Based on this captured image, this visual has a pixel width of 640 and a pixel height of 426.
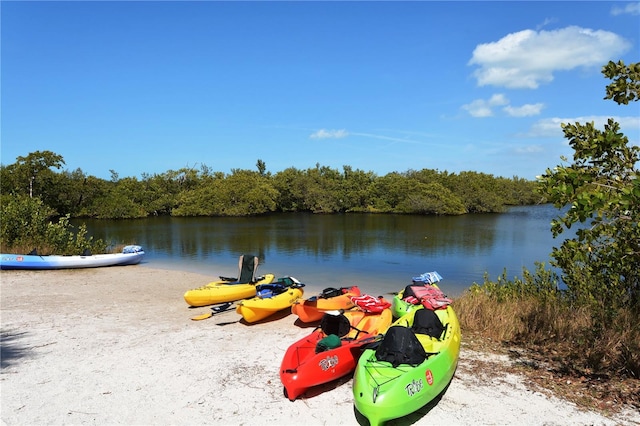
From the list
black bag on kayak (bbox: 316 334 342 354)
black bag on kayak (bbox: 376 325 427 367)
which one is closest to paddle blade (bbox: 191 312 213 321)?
black bag on kayak (bbox: 316 334 342 354)

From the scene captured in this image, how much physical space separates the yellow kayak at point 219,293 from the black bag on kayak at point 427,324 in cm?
537

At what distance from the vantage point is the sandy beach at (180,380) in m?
4.91

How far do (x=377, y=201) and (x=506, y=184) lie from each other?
29.1 metres

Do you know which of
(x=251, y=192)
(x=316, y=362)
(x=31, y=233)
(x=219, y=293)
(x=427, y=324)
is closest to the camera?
(x=316, y=362)

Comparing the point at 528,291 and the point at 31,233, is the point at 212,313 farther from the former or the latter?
the point at 31,233

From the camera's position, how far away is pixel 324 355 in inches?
221

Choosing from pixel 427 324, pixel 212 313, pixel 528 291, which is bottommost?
pixel 212 313

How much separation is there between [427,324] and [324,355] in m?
1.84

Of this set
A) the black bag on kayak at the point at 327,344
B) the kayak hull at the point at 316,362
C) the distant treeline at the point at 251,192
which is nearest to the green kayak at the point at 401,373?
the kayak hull at the point at 316,362

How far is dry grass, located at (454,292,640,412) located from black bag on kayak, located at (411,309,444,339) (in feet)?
3.48

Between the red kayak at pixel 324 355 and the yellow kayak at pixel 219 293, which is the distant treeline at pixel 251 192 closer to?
the yellow kayak at pixel 219 293

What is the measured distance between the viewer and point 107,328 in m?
8.27

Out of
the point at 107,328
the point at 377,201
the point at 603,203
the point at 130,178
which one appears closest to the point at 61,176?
the point at 130,178

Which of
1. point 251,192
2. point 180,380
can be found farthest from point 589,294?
point 251,192
